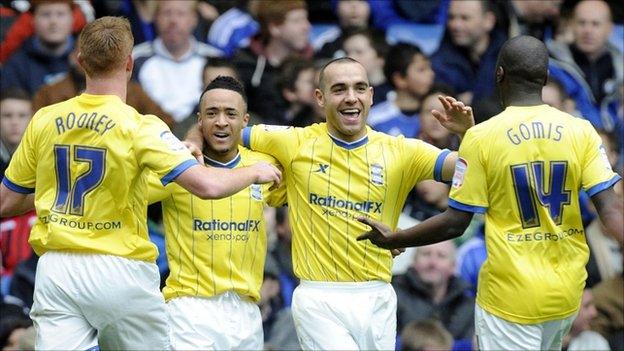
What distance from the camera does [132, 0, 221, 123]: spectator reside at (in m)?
14.4

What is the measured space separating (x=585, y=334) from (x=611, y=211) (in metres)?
4.35

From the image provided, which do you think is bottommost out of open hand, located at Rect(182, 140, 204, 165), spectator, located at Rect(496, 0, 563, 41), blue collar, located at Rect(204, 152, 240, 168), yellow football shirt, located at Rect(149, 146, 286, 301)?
yellow football shirt, located at Rect(149, 146, 286, 301)

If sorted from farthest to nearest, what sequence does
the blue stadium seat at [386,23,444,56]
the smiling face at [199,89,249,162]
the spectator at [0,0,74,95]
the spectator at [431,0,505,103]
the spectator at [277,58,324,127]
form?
the blue stadium seat at [386,23,444,56]
the spectator at [431,0,505,103]
the spectator at [0,0,74,95]
the spectator at [277,58,324,127]
the smiling face at [199,89,249,162]

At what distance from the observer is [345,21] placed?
1519cm

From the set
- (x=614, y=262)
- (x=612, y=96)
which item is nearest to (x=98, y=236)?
(x=614, y=262)

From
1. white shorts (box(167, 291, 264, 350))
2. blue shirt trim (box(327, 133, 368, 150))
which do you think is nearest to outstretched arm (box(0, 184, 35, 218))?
white shorts (box(167, 291, 264, 350))

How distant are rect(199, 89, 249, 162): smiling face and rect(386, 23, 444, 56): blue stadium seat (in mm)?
5290

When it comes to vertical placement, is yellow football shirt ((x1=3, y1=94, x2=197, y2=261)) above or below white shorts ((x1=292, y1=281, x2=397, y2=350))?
above

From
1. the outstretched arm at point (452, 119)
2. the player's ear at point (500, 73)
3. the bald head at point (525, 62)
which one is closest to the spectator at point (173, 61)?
the outstretched arm at point (452, 119)

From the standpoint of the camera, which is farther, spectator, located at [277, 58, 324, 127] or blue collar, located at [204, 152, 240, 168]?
spectator, located at [277, 58, 324, 127]

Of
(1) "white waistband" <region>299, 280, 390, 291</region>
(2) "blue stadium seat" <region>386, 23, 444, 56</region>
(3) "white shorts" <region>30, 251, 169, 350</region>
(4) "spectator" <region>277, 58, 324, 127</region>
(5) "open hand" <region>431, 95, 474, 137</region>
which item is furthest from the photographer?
(2) "blue stadium seat" <region>386, 23, 444, 56</region>

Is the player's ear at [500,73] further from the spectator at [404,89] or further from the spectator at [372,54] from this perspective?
the spectator at [372,54]

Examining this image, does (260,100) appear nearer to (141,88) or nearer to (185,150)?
(141,88)

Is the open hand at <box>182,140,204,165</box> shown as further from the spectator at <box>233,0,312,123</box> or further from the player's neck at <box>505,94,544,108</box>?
the spectator at <box>233,0,312,123</box>
